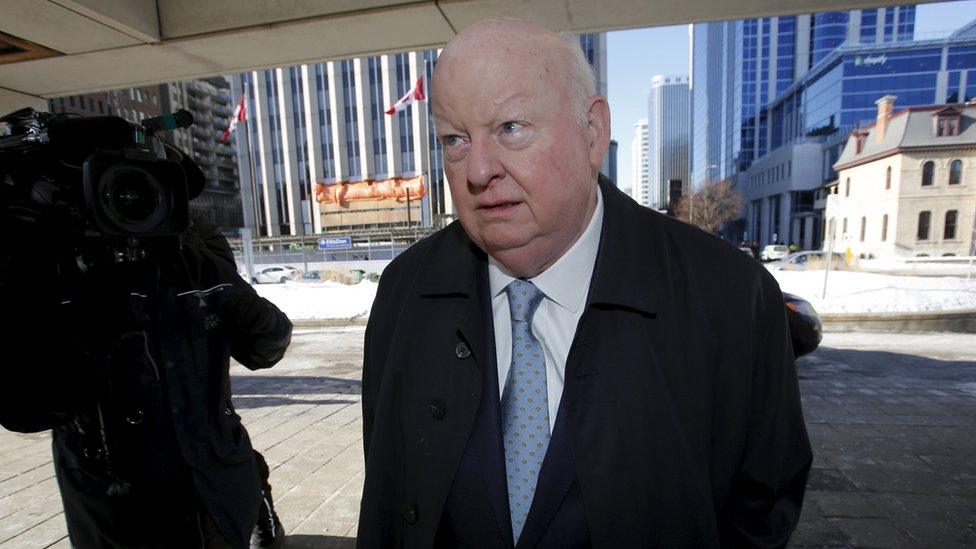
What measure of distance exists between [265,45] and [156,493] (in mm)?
3593

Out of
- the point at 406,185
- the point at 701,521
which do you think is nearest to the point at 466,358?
the point at 701,521

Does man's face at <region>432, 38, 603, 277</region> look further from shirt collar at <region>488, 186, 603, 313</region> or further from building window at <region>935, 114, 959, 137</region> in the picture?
building window at <region>935, 114, 959, 137</region>

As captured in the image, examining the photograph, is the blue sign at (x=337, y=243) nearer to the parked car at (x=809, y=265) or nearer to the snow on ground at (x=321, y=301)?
the snow on ground at (x=321, y=301)

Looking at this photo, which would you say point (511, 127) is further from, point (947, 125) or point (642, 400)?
point (947, 125)

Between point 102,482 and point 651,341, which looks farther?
point 102,482

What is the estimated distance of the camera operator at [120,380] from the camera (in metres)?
1.62

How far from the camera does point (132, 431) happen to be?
1737 millimetres

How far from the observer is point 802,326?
5.84 m

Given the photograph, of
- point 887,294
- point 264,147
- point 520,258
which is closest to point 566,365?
point 520,258

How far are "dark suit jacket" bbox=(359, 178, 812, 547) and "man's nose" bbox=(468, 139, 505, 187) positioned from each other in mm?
323

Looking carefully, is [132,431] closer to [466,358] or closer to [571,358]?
[466,358]

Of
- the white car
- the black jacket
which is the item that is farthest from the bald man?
the white car

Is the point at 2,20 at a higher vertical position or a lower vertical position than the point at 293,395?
higher

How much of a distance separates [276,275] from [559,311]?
2284 cm
